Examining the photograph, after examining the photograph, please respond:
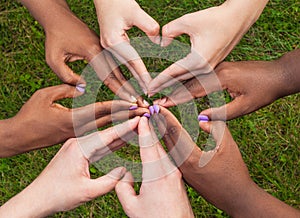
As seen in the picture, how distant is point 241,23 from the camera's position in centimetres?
187

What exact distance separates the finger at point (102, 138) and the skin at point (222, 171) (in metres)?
0.12

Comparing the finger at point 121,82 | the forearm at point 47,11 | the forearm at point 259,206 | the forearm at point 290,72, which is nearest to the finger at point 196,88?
the finger at point 121,82

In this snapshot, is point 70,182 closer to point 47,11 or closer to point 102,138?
point 102,138

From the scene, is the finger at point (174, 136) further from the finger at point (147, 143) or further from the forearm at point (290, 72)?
the forearm at point (290, 72)

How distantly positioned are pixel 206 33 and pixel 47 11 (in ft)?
2.19

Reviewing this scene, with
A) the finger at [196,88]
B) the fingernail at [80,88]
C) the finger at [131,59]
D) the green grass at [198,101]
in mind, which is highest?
the finger at [131,59]

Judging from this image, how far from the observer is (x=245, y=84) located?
1.89 meters

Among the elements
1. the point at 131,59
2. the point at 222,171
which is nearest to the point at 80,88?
the point at 131,59

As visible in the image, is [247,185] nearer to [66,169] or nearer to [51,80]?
[66,169]

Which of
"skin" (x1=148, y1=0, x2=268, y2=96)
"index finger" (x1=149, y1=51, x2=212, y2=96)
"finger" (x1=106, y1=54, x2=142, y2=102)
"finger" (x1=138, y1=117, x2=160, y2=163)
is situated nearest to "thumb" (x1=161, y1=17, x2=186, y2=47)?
"skin" (x1=148, y1=0, x2=268, y2=96)

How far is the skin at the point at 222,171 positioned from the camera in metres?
1.84

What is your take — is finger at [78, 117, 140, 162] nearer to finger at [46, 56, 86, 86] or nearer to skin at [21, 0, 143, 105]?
skin at [21, 0, 143, 105]

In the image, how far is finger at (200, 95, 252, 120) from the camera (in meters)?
1.91

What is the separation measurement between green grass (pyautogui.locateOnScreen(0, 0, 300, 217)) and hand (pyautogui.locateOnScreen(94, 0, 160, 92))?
25.9 inches
